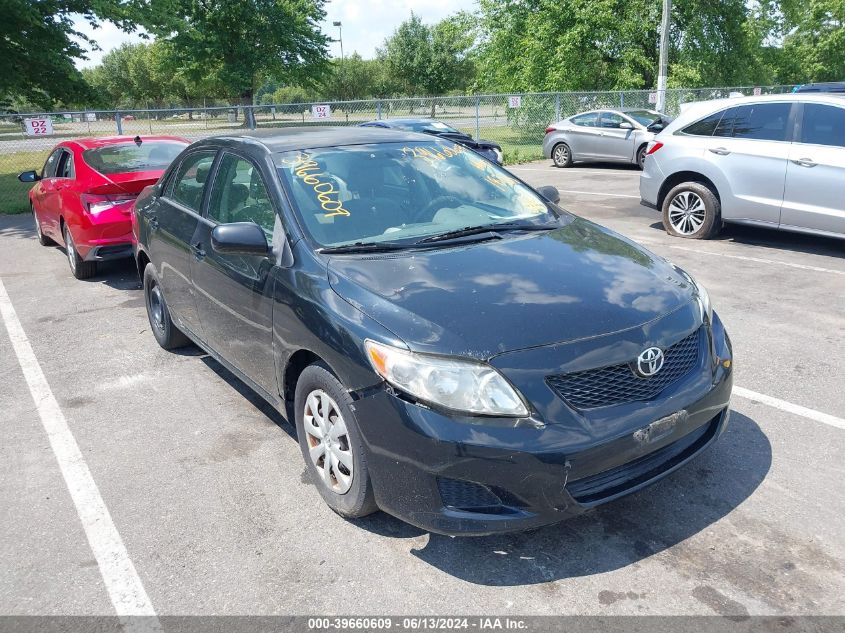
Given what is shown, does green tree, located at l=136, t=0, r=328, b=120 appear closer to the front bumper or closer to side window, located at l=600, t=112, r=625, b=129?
side window, located at l=600, t=112, r=625, b=129

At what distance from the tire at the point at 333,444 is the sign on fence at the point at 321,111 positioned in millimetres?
16369

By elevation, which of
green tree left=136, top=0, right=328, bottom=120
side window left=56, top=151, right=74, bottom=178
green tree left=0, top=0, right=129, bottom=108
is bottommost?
side window left=56, top=151, right=74, bottom=178

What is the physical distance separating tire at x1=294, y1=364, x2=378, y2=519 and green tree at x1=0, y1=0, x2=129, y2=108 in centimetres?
1477

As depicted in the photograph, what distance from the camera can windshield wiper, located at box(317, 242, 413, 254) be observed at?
3.43m

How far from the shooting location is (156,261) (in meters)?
5.29

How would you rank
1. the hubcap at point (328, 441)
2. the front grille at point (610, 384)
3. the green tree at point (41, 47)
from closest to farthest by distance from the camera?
the front grille at point (610, 384), the hubcap at point (328, 441), the green tree at point (41, 47)

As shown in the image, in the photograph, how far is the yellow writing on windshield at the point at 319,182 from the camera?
12.2 ft

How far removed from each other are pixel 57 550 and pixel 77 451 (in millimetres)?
1027

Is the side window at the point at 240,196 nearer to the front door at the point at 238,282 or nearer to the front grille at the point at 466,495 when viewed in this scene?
the front door at the point at 238,282

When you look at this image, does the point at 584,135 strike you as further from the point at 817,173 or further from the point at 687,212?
the point at 817,173

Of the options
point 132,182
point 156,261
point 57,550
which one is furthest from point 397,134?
point 132,182

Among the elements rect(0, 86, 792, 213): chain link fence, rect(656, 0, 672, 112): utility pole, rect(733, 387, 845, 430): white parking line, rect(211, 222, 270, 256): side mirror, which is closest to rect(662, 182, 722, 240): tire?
rect(733, 387, 845, 430): white parking line

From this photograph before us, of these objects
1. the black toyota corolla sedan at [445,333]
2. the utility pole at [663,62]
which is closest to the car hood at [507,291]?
the black toyota corolla sedan at [445,333]

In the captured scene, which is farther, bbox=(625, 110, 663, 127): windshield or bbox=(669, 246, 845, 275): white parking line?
bbox=(625, 110, 663, 127): windshield
